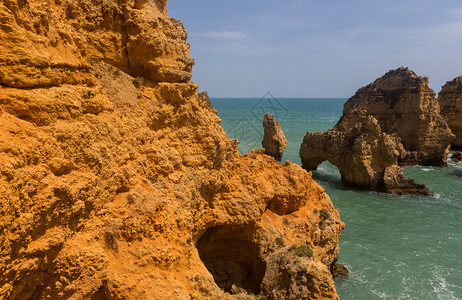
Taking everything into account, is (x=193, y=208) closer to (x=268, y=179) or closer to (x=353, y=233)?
(x=268, y=179)

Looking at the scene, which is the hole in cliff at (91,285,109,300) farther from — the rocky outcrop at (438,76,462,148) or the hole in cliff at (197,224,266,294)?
the rocky outcrop at (438,76,462,148)

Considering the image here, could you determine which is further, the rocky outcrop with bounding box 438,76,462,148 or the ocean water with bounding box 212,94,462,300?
the rocky outcrop with bounding box 438,76,462,148

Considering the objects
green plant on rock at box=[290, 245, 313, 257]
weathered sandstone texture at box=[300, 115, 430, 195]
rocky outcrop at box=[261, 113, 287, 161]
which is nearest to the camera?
green plant on rock at box=[290, 245, 313, 257]

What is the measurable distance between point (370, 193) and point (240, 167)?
83.6 ft

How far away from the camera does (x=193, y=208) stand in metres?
10.1

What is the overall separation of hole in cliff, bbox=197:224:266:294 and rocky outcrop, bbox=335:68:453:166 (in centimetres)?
4032

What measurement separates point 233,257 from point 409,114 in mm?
44793

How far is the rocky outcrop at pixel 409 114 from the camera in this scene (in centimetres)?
4594

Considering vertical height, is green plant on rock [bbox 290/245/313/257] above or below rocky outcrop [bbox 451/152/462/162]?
above

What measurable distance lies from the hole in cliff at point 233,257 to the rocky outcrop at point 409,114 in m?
40.3

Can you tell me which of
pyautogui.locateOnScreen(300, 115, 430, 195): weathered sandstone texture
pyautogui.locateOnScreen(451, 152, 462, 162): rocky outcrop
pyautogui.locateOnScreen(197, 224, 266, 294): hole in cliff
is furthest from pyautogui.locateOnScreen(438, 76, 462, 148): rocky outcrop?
pyautogui.locateOnScreen(197, 224, 266, 294): hole in cliff

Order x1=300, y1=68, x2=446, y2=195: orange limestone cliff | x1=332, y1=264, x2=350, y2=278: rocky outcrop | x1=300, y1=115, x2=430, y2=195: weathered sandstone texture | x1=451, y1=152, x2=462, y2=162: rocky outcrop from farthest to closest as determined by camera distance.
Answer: x1=451, y1=152, x2=462, y2=162: rocky outcrop < x1=300, y1=68, x2=446, y2=195: orange limestone cliff < x1=300, y1=115, x2=430, y2=195: weathered sandstone texture < x1=332, y1=264, x2=350, y2=278: rocky outcrop

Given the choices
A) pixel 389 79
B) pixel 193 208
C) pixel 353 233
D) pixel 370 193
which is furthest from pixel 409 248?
pixel 389 79

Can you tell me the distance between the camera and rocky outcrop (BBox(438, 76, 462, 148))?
2208 inches
